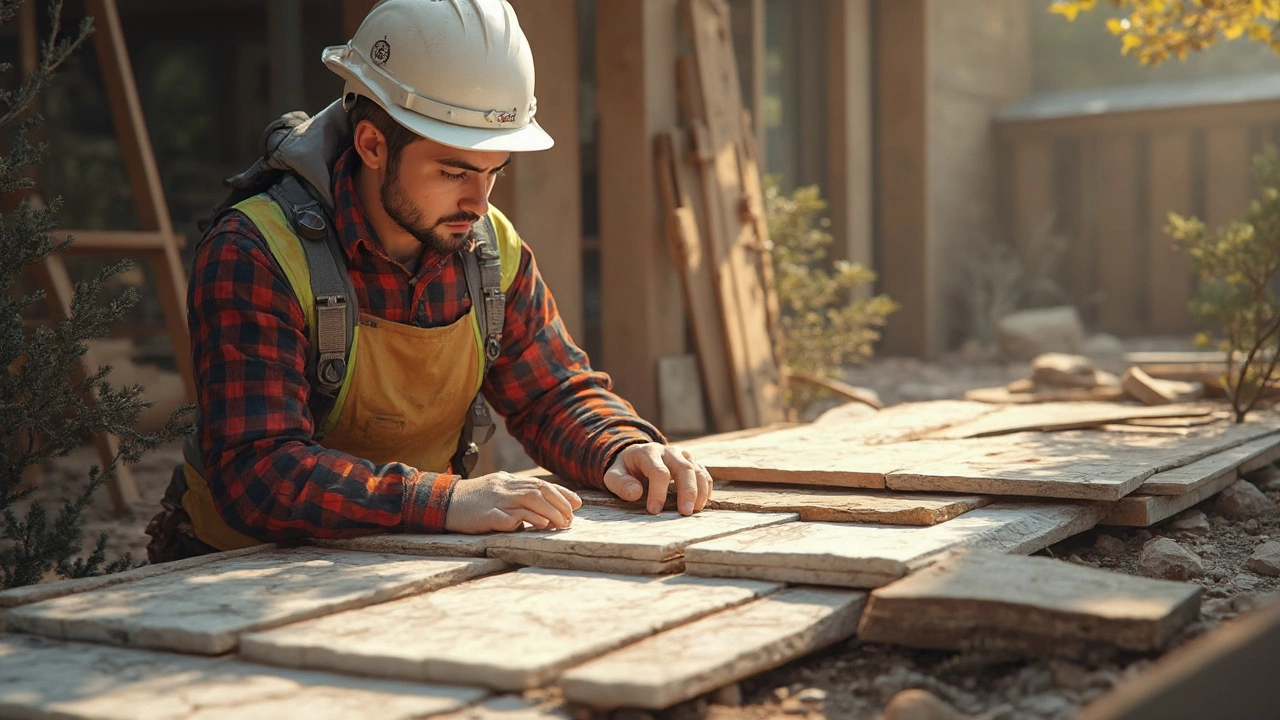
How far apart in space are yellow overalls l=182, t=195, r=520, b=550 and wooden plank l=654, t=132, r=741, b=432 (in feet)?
8.27

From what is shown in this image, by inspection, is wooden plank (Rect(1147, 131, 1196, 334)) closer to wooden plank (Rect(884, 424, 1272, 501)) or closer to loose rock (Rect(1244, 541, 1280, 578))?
wooden plank (Rect(884, 424, 1272, 501))

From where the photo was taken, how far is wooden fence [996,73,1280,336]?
10.5 m

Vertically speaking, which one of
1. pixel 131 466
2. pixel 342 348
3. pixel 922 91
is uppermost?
pixel 922 91

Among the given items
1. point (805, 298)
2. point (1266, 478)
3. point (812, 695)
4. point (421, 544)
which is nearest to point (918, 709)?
point (812, 695)

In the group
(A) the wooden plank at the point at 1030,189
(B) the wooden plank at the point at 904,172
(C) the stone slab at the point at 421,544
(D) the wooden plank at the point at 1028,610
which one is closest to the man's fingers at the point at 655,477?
(C) the stone slab at the point at 421,544

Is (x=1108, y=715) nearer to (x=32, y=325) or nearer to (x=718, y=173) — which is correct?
(x=718, y=173)

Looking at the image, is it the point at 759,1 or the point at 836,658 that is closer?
the point at 836,658

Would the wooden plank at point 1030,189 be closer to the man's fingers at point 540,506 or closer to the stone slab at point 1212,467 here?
the stone slab at point 1212,467

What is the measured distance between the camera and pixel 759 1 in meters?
7.77

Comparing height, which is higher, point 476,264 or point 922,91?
point 922,91

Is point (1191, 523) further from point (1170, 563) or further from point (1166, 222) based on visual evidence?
point (1166, 222)

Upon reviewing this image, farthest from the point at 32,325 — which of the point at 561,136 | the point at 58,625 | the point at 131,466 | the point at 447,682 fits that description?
the point at 447,682

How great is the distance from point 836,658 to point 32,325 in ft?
17.3

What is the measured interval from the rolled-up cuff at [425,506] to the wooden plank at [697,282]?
3.11m
